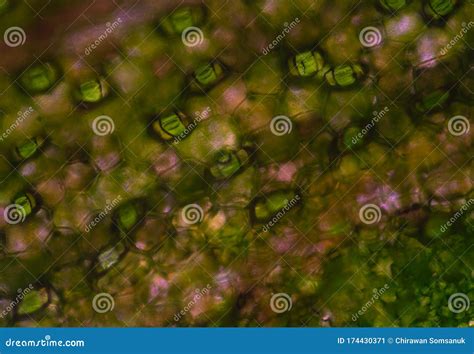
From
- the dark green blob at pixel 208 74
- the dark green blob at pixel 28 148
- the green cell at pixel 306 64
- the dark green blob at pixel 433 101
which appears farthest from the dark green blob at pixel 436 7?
the dark green blob at pixel 28 148

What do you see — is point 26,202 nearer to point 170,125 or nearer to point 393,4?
point 170,125

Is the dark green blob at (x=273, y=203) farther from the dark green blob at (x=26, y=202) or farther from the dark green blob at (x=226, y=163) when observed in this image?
the dark green blob at (x=26, y=202)

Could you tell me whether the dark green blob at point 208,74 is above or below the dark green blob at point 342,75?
below

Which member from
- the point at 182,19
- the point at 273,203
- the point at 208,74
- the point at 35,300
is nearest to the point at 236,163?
the point at 273,203

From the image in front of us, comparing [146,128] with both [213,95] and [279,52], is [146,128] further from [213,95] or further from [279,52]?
[279,52]

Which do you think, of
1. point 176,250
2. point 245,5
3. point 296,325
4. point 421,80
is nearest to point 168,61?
point 245,5

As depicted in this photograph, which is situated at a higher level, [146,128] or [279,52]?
[279,52]

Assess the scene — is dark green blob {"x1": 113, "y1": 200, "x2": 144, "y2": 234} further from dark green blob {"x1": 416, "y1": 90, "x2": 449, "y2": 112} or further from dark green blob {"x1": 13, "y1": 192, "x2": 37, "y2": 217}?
dark green blob {"x1": 416, "y1": 90, "x2": 449, "y2": 112}
